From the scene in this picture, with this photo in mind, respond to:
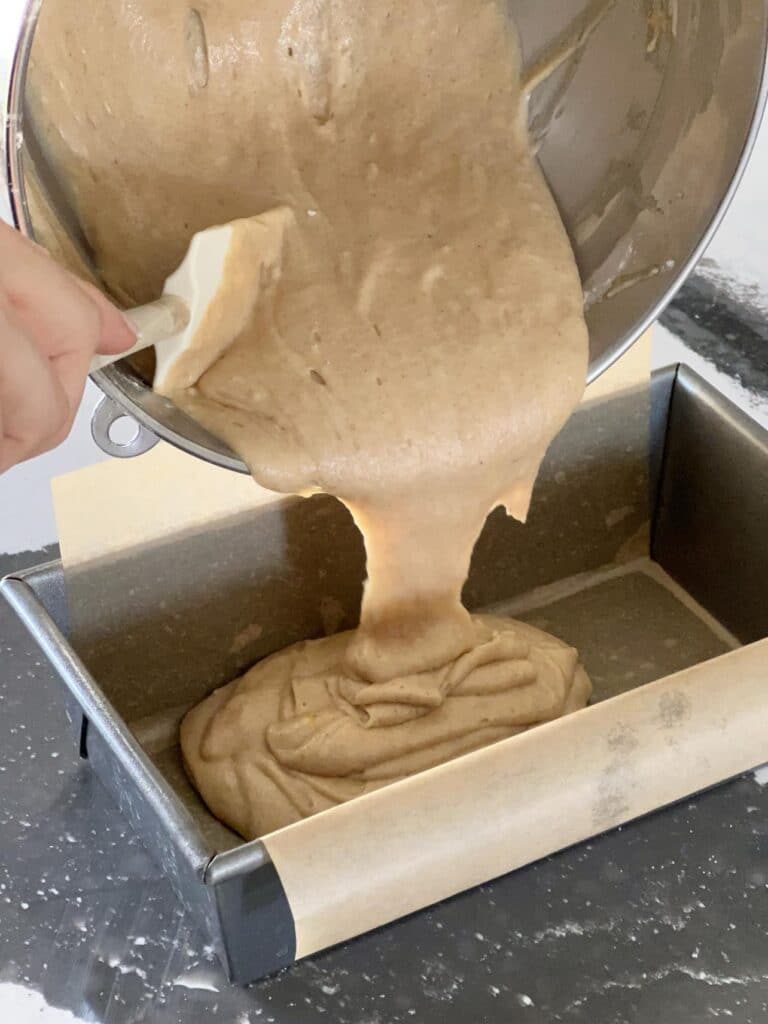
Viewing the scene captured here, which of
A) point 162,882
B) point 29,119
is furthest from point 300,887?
point 29,119

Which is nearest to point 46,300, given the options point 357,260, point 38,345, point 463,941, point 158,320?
point 38,345

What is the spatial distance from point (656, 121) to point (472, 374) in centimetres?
22

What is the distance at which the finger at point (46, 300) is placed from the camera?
60cm

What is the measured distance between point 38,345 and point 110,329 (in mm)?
68

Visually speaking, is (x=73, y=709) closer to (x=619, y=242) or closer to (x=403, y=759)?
(x=403, y=759)

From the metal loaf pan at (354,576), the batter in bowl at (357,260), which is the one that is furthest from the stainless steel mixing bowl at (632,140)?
the metal loaf pan at (354,576)

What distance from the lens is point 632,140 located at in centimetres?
95

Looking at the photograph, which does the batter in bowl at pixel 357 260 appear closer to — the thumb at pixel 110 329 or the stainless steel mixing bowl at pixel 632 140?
the stainless steel mixing bowl at pixel 632 140

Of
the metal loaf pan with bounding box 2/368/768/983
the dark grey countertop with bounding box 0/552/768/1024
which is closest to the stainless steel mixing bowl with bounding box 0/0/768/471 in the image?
the metal loaf pan with bounding box 2/368/768/983

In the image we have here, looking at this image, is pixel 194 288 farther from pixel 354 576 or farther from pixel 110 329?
pixel 354 576

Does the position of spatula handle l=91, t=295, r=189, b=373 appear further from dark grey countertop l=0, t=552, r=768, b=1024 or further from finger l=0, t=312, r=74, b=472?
dark grey countertop l=0, t=552, r=768, b=1024

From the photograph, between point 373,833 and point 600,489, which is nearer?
point 373,833

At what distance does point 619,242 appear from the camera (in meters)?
0.96

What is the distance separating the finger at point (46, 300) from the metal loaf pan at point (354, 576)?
306mm
